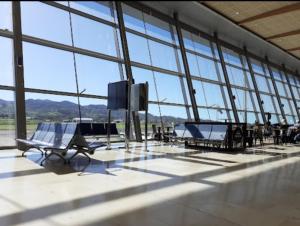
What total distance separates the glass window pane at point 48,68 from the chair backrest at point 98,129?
1230 mm

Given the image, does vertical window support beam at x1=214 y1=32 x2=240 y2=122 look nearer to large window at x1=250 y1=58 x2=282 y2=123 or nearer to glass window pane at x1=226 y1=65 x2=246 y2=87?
glass window pane at x1=226 y1=65 x2=246 y2=87

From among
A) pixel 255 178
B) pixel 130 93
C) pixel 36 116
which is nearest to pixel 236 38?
pixel 130 93

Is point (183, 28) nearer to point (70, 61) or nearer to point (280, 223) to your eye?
point (70, 61)

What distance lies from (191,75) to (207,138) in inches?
186

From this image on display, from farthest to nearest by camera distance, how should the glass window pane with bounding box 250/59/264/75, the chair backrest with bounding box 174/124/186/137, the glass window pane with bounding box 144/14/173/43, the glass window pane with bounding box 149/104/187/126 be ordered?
1. the glass window pane with bounding box 250/59/264/75
2. the glass window pane with bounding box 144/14/173/43
3. the glass window pane with bounding box 149/104/187/126
4. the chair backrest with bounding box 174/124/186/137

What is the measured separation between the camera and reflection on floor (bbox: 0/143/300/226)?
9.30 feet

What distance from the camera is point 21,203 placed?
316 cm

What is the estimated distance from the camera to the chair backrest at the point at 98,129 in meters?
9.07

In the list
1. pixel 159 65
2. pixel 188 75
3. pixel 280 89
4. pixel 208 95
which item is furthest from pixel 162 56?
pixel 280 89

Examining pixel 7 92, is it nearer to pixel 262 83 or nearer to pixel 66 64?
pixel 66 64

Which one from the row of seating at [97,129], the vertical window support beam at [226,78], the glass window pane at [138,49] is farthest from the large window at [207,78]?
the row of seating at [97,129]

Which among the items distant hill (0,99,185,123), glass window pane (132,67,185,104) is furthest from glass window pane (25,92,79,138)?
glass window pane (132,67,185,104)

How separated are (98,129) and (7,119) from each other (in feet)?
8.28

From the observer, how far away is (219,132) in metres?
8.84
